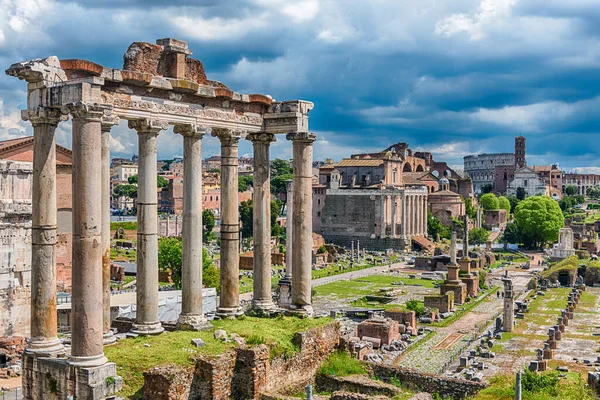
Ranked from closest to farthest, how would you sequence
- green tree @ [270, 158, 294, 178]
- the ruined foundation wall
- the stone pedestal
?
the stone pedestal
the ruined foundation wall
green tree @ [270, 158, 294, 178]

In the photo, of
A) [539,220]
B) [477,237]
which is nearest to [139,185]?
Answer: [539,220]

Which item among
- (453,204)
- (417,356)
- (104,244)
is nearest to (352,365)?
(104,244)

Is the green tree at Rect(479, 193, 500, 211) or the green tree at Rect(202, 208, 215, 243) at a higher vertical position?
the green tree at Rect(479, 193, 500, 211)

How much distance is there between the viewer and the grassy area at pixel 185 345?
46.3 ft

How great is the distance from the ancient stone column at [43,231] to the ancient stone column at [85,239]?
3.53ft

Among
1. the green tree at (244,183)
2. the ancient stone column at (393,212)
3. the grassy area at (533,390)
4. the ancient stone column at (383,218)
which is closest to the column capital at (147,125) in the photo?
the grassy area at (533,390)

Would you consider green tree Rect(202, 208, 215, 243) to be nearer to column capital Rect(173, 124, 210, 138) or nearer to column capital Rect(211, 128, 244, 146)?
column capital Rect(211, 128, 244, 146)

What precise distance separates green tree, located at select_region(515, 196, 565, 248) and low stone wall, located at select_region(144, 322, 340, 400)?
77.1 metres

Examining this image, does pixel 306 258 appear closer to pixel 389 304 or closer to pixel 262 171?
pixel 262 171

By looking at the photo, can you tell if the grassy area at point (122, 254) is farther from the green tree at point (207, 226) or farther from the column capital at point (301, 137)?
the column capital at point (301, 137)

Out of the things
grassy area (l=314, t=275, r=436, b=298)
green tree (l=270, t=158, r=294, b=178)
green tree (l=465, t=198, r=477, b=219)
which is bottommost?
grassy area (l=314, t=275, r=436, b=298)

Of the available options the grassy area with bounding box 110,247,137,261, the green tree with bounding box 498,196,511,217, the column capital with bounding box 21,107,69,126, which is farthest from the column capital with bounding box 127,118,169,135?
the green tree with bounding box 498,196,511,217

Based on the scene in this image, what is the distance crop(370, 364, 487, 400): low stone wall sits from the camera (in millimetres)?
16906

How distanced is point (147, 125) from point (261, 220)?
16.7 feet
